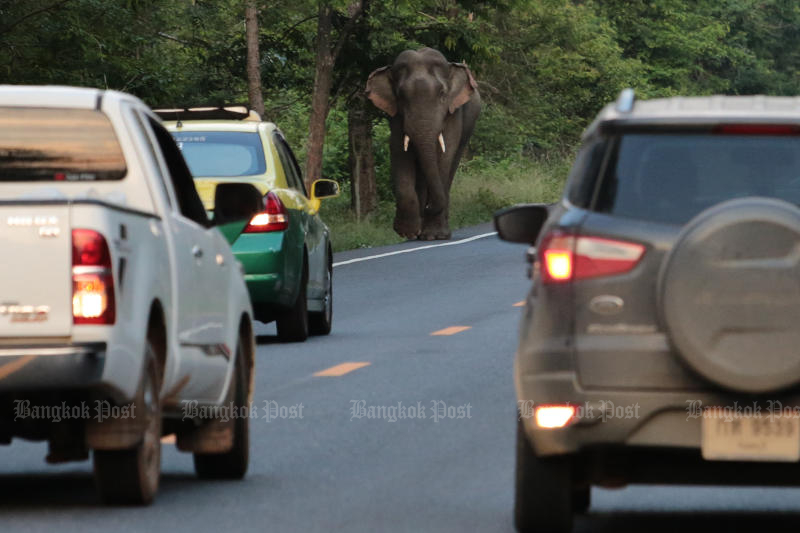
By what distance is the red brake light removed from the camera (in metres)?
7.52

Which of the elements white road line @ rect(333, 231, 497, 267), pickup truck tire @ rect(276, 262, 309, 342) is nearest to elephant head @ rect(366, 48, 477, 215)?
white road line @ rect(333, 231, 497, 267)

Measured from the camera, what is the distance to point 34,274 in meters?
8.02

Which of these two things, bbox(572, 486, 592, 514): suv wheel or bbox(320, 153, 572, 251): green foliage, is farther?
bbox(320, 153, 572, 251): green foliage

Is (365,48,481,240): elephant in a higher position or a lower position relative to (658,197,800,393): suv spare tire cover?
lower

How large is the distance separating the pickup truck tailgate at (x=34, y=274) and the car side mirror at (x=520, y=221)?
5.86 ft

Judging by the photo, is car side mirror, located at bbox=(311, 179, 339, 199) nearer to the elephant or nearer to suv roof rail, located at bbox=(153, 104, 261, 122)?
suv roof rail, located at bbox=(153, 104, 261, 122)

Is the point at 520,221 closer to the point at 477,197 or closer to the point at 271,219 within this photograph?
the point at 271,219

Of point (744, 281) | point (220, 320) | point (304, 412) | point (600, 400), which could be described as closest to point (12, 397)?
point (220, 320)

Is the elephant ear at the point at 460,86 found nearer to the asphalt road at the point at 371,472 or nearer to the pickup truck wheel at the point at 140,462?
the asphalt road at the point at 371,472

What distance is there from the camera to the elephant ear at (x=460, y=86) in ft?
120

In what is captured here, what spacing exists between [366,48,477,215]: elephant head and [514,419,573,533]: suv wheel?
91.2ft

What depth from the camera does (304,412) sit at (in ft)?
41.1

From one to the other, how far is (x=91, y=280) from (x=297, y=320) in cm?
913

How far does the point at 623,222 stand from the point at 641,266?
0.17 m
